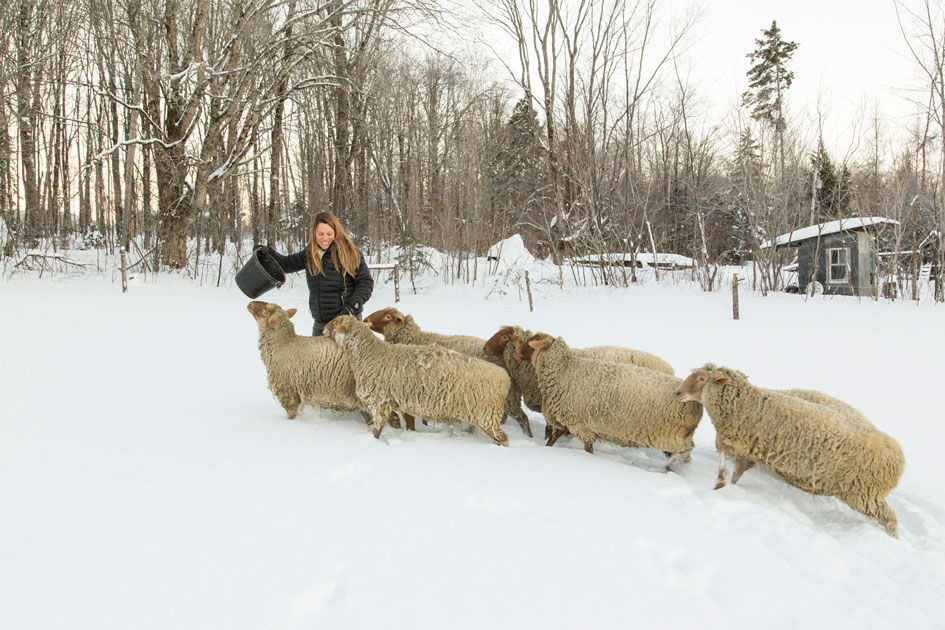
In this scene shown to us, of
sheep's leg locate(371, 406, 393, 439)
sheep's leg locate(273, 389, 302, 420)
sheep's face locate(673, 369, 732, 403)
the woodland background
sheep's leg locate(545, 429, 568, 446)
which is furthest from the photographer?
the woodland background

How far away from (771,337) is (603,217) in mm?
10771

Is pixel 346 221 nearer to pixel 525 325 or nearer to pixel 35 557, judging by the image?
pixel 525 325

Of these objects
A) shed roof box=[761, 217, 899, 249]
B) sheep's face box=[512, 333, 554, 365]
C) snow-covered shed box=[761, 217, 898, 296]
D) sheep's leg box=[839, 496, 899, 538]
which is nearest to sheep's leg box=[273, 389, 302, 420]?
sheep's face box=[512, 333, 554, 365]

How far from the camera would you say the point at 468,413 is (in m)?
4.09

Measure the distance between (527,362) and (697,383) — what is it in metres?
1.65

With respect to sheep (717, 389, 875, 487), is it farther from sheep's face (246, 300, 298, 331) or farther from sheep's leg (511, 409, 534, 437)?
sheep's face (246, 300, 298, 331)

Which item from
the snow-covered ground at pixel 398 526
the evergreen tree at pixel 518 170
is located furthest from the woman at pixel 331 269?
the evergreen tree at pixel 518 170

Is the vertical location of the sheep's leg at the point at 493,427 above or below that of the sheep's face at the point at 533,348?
below

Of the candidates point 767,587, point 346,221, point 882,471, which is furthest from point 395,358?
point 346,221

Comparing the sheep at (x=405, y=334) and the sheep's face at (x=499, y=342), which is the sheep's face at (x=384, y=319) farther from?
the sheep's face at (x=499, y=342)

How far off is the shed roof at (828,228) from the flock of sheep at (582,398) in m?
15.0

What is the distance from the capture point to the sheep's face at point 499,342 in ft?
15.4

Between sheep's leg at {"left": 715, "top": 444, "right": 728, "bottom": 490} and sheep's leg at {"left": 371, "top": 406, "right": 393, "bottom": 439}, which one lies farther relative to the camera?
sheep's leg at {"left": 371, "top": 406, "right": 393, "bottom": 439}

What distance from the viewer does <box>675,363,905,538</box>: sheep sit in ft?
10.1
